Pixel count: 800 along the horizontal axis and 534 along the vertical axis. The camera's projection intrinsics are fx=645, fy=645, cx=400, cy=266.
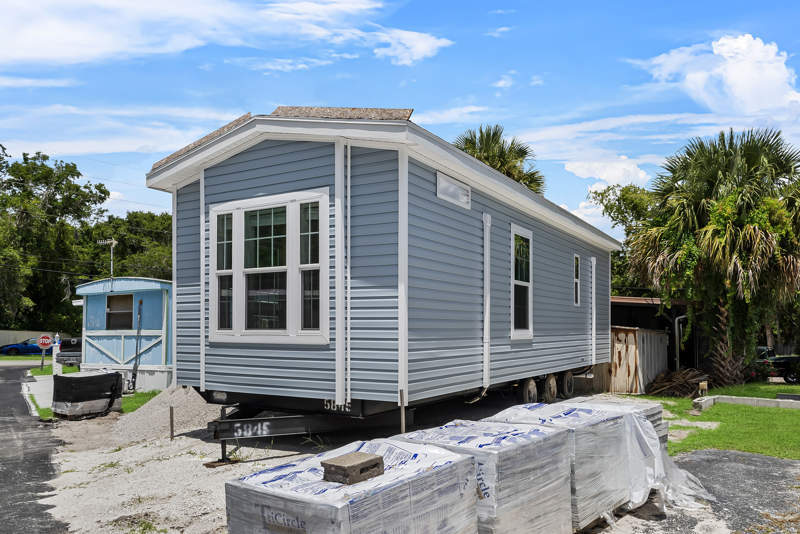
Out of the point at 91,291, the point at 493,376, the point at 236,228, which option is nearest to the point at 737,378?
the point at 493,376

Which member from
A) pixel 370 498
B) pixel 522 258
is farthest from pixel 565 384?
pixel 370 498

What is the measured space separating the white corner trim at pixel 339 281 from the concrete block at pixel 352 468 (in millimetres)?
3984

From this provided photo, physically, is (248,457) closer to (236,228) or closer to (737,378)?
(236,228)

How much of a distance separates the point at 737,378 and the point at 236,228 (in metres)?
13.1

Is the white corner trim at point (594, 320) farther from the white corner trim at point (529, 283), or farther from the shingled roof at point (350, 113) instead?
the shingled roof at point (350, 113)

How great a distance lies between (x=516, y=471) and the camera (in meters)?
4.13

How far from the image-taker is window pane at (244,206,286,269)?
8141 mm

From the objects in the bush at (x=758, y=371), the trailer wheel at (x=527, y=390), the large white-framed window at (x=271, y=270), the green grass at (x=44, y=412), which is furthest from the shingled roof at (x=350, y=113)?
the bush at (x=758, y=371)

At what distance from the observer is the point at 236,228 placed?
8.55 m

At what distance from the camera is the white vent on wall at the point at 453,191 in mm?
8141

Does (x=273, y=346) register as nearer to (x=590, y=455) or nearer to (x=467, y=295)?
(x=467, y=295)

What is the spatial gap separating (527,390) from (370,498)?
8383 mm

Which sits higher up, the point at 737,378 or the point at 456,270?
the point at 456,270

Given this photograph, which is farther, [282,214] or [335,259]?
[282,214]
